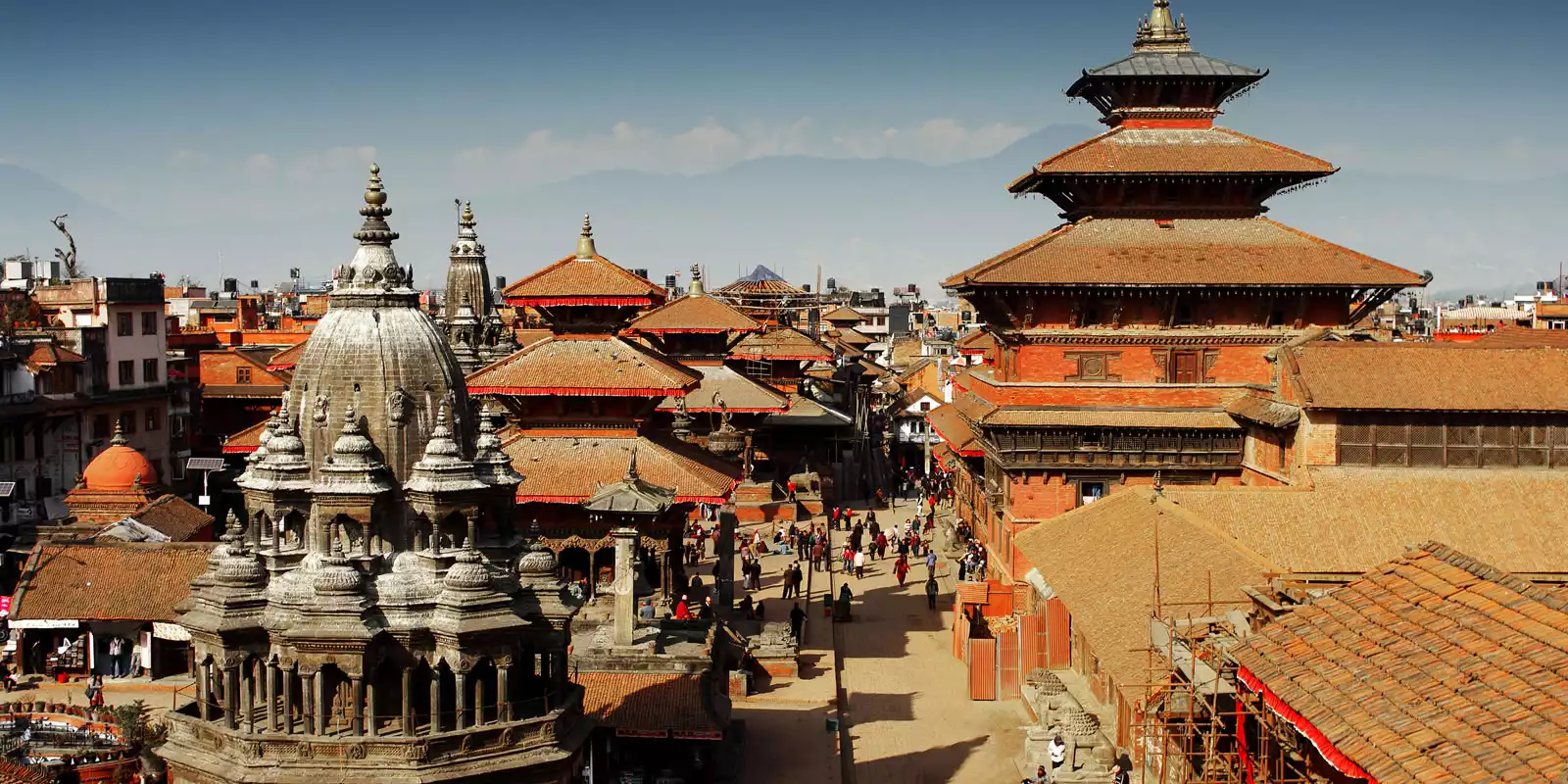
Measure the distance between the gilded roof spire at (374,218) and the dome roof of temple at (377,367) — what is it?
0.01m

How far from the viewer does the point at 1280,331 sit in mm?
37312

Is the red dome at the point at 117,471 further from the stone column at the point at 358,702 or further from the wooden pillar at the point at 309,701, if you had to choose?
the wooden pillar at the point at 309,701

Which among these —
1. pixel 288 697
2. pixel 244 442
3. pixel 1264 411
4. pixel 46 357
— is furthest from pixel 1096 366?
pixel 46 357

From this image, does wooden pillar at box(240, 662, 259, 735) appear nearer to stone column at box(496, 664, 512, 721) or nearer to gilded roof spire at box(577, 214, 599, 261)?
stone column at box(496, 664, 512, 721)

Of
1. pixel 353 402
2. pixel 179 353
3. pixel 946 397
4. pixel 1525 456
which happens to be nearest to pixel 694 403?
pixel 946 397

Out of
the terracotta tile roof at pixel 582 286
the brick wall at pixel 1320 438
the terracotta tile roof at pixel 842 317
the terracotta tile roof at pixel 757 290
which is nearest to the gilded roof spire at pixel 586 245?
the terracotta tile roof at pixel 582 286

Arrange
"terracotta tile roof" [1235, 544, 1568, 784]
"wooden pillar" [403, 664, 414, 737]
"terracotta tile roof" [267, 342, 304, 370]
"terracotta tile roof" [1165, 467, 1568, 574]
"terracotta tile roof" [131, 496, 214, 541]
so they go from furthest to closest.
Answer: "terracotta tile roof" [267, 342, 304, 370], "terracotta tile roof" [131, 496, 214, 541], "terracotta tile roof" [1165, 467, 1568, 574], "wooden pillar" [403, 664, 414, 737], "terracotta tile roof" [1235, 544, 1568, 784]

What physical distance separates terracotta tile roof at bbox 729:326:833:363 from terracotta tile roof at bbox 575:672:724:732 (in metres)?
44.8

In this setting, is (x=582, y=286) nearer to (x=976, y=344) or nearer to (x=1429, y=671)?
(x=1429, y=671)

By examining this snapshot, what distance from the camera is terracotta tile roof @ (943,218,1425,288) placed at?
36.6m

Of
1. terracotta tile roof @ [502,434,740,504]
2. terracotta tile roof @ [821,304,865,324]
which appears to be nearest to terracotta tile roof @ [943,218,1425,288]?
terracotta tile roof @ [502,434,740,504]

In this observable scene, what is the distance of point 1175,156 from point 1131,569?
1745 cm

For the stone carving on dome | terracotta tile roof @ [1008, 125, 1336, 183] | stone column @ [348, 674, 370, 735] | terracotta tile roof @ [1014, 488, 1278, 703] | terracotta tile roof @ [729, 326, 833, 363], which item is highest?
terracotta tile roof @ [1008, 125, 1336, 183]

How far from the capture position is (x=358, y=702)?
18.8 metres
